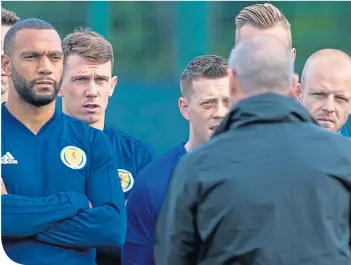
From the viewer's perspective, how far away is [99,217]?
10.3ft

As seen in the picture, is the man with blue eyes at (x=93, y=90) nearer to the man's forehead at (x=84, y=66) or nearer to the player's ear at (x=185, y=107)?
the man's forehead at (x=84, y=66)

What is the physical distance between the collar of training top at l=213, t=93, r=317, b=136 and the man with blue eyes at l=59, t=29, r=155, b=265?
1417mm

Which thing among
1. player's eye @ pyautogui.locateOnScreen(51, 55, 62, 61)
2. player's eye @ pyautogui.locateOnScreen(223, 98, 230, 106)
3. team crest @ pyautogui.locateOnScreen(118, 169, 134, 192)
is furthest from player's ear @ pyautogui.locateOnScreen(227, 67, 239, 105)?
team crest @ pyautogui.locateOnScreen(118, 169, 134, 192)

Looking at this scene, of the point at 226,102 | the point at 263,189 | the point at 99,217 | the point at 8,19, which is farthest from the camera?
the point at 8,19

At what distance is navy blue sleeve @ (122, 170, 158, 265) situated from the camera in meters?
3.19

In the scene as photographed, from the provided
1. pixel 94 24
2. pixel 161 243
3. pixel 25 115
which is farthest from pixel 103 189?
pixel 94 24

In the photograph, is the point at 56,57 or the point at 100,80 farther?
the point at 100,80

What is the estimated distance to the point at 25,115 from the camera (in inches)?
125

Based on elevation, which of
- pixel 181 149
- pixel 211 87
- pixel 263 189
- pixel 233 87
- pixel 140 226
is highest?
pixel 233 87

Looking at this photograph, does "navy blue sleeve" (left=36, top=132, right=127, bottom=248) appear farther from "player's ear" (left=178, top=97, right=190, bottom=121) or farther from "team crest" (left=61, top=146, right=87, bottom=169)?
"player's ear" (left=178, top=97, right=190, bottom=121)

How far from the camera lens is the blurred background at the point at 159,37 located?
4398 millimetres

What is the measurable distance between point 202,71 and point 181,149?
0.40 meters

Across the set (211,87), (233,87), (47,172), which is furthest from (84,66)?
(233,87)

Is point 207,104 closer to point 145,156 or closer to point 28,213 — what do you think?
point 145,156
